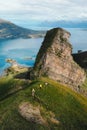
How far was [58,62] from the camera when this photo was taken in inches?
3455

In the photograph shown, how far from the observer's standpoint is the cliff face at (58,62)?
8566 cm

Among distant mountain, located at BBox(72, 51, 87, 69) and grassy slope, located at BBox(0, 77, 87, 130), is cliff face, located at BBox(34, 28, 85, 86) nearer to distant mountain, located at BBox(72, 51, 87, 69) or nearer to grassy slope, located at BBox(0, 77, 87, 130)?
distant mountain, located at BBox(72, 51, 87, 69)

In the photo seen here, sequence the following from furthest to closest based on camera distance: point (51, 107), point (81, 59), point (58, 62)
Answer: point (81, 59)
point (58, 62)
point (51, 107)

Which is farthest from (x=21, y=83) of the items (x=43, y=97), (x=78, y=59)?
(x=78, y=59)

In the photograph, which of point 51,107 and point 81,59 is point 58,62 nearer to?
point 81,59

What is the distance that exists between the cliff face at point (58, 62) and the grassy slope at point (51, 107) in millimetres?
8597

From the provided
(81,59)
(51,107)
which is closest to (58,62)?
(81,59)

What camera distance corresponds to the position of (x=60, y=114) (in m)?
67.8

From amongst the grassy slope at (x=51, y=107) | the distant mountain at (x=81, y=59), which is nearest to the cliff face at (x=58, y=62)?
the distant mountain at (x=81, y=59)

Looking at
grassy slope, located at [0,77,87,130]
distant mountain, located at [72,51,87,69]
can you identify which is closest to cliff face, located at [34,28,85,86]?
distant mountain, located at [72,51,87,69]

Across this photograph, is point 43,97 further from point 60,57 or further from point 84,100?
point 60,57

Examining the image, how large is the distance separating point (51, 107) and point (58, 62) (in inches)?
828

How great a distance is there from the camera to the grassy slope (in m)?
64.8

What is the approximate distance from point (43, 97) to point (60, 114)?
5388 mm
